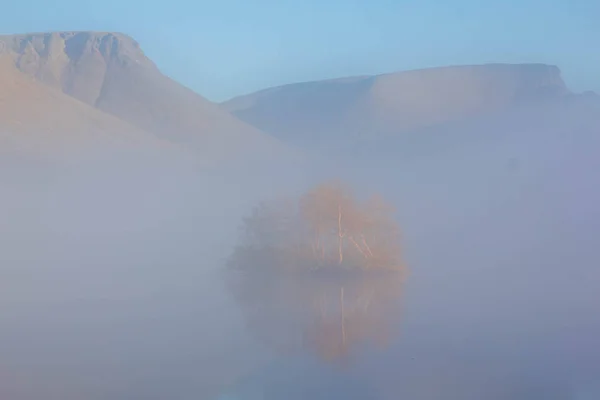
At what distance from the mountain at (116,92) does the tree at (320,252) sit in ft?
178

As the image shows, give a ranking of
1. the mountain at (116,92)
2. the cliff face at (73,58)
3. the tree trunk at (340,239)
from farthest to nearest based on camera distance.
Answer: the cliff face at (73,58) → the mountain at (116,92) → the tree trunk at (340,239)

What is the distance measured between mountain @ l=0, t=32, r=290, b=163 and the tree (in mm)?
54315

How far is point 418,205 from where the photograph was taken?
55.0m

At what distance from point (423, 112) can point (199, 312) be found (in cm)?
9638

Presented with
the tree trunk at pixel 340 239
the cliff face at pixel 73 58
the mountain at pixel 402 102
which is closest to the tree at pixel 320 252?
the tree trunk at pixel 340 239

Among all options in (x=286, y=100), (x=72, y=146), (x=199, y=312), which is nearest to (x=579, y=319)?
(x=199, y=312)

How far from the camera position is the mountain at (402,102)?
355ft

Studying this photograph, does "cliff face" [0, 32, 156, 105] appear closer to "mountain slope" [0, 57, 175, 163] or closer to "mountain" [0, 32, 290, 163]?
"mountain" [0, 32, 290, 163]

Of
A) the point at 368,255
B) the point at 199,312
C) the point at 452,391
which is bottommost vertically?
the point at 452,391

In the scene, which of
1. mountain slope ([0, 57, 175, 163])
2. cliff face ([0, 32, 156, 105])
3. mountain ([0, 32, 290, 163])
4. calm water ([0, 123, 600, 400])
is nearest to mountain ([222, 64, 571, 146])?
mountain ([0, 32, 290, 163])

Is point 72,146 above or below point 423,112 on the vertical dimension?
below

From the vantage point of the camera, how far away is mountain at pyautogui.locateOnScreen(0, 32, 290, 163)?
79.2 metres

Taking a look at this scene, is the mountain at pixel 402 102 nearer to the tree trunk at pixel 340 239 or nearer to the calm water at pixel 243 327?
the calm water at pixel 243 327

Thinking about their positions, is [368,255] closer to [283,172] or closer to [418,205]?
[418,205]
